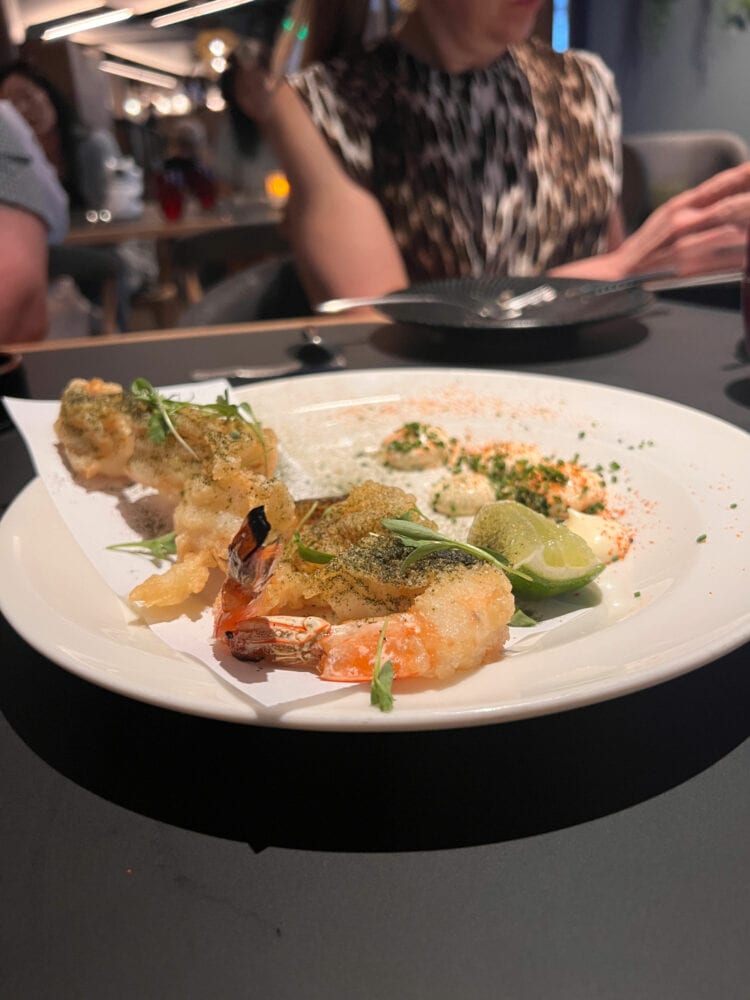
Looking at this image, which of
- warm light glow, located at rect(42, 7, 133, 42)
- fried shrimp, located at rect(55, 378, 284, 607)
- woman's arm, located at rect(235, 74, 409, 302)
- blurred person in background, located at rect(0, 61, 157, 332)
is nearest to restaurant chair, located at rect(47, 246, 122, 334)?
blurred person in background, located at rect(0, 61, 157, 332)

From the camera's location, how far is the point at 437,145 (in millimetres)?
2354

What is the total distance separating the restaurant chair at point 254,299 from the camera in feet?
6.75

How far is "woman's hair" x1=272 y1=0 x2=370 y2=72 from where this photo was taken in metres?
2.29

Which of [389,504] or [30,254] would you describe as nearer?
[389,504]

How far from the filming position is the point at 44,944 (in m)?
0.41

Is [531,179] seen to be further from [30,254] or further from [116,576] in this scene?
[116,576]

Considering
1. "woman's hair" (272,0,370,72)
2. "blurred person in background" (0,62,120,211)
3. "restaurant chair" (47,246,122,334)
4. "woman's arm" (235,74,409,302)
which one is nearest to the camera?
"woman's arm" (235,74,409,302)

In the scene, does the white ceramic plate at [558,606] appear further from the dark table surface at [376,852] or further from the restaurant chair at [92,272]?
the restaurant chair at [92,272]

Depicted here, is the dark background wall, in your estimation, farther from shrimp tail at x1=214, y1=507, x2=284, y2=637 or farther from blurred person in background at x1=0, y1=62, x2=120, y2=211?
shrimp tail at x1=214, y1=507, x2=284, y2=637

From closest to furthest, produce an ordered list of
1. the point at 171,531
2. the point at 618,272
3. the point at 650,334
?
the point at 171,531 < the point at 650,334 < the point at 618,272

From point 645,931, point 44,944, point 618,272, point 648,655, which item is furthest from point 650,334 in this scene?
point 44,944

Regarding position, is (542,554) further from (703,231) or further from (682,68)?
(682,68)

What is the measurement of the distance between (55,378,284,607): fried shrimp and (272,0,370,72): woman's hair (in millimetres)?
1828

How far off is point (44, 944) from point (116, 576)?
327mm
